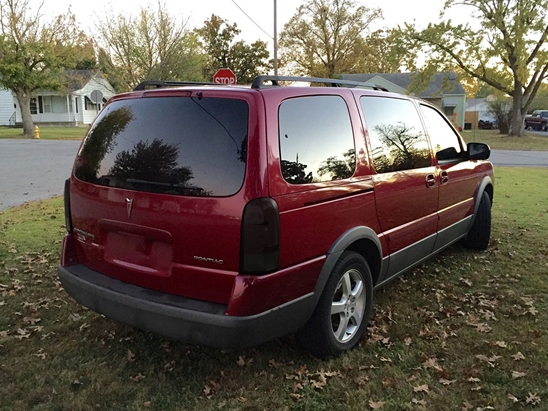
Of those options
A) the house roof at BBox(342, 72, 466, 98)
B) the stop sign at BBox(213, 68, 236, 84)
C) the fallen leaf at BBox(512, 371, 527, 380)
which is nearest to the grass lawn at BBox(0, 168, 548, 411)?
the fallen leaf at BBox(512, 371, 527, 380)

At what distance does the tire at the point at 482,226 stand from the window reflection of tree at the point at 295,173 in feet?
11.4

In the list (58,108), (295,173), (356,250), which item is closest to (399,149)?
(356,250)

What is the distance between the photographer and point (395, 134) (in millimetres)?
4082

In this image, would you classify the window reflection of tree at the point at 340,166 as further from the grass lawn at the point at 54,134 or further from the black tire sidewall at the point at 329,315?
the grass lawn at the point at 54,134

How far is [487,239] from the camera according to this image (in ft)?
19.3

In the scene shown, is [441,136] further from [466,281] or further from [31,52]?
[31,52]

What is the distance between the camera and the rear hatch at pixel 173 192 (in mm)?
2762

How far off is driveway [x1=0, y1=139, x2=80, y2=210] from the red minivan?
639 cm

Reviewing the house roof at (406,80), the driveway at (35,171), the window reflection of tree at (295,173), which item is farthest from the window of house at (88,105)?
the window reflection of tree at (295,173)

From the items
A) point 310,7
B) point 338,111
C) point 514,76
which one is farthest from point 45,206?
point 310,7

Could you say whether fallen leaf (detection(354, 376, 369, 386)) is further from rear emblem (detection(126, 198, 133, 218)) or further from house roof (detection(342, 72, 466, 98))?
house roof (detection(342, 72, 466, 98))

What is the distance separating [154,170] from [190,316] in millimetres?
902

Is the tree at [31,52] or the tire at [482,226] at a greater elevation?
the tree at [31,52]

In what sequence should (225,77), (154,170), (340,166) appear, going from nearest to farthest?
(154,170) < (340,166) < (225,77)
